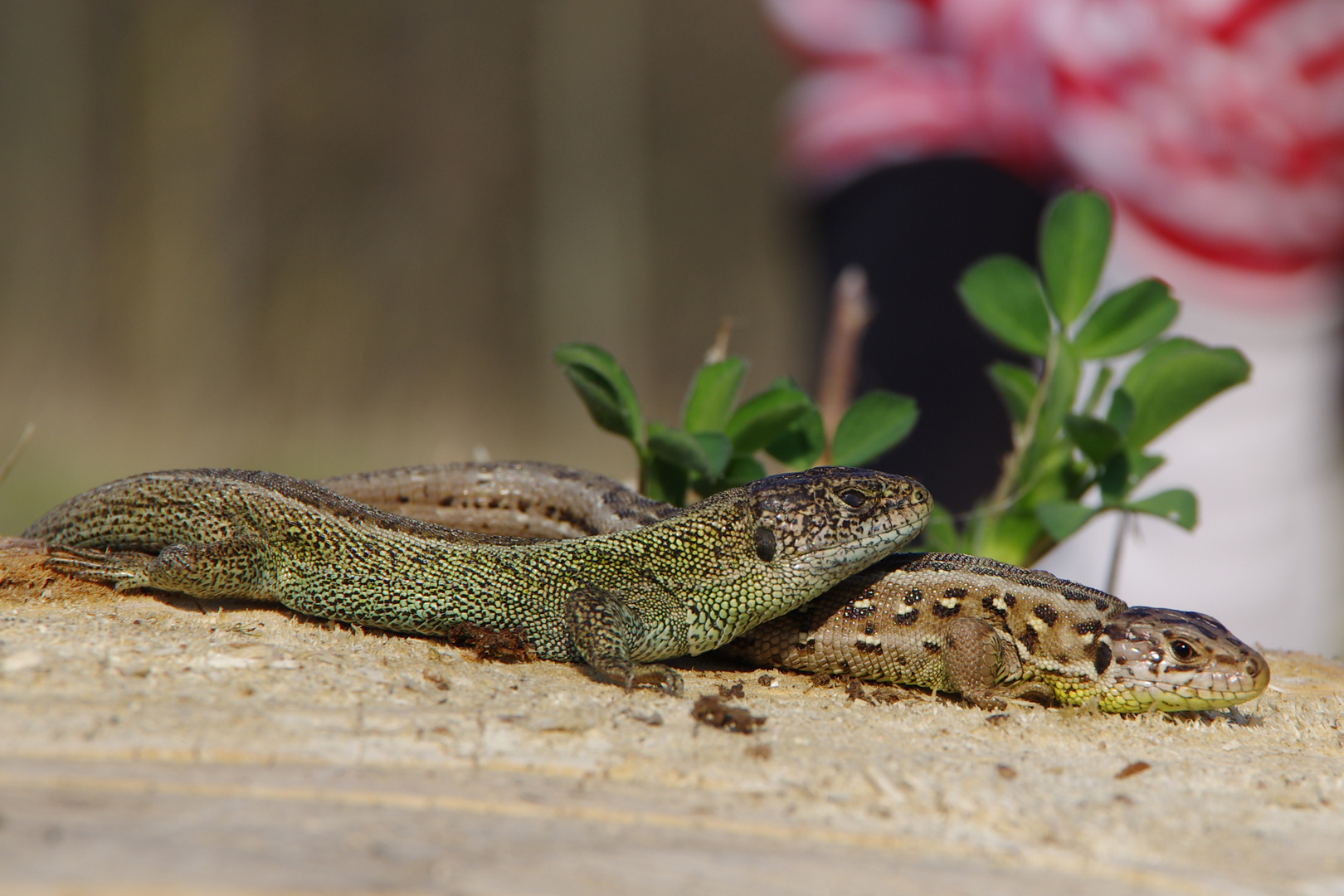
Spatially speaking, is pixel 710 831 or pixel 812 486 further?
pixel 812 486

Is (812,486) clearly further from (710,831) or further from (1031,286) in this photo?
(710,831)

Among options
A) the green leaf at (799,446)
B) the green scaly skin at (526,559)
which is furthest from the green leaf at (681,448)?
the green leaf at (799,446)

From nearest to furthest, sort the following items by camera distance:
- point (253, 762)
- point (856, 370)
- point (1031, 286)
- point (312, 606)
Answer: point (253, 762)
point (312, 606)
point (1031, 286)
point (856, 370)

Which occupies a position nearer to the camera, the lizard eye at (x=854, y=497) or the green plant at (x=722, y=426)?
the lizard eye at (x=854, y=497)

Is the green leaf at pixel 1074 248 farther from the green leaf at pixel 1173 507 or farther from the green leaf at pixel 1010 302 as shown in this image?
the green leaf at pixel 1173 507

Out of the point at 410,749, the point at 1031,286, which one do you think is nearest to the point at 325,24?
the point at 1031,286

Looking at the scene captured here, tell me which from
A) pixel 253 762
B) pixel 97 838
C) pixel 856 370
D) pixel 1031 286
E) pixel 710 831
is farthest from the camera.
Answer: pixel 856 370

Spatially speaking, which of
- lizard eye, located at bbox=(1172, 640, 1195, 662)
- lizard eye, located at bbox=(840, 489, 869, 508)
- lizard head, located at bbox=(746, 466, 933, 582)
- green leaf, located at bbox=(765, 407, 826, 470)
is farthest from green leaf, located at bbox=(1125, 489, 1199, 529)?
green leaf, located at bbox=(765, 407, 826, 470)
